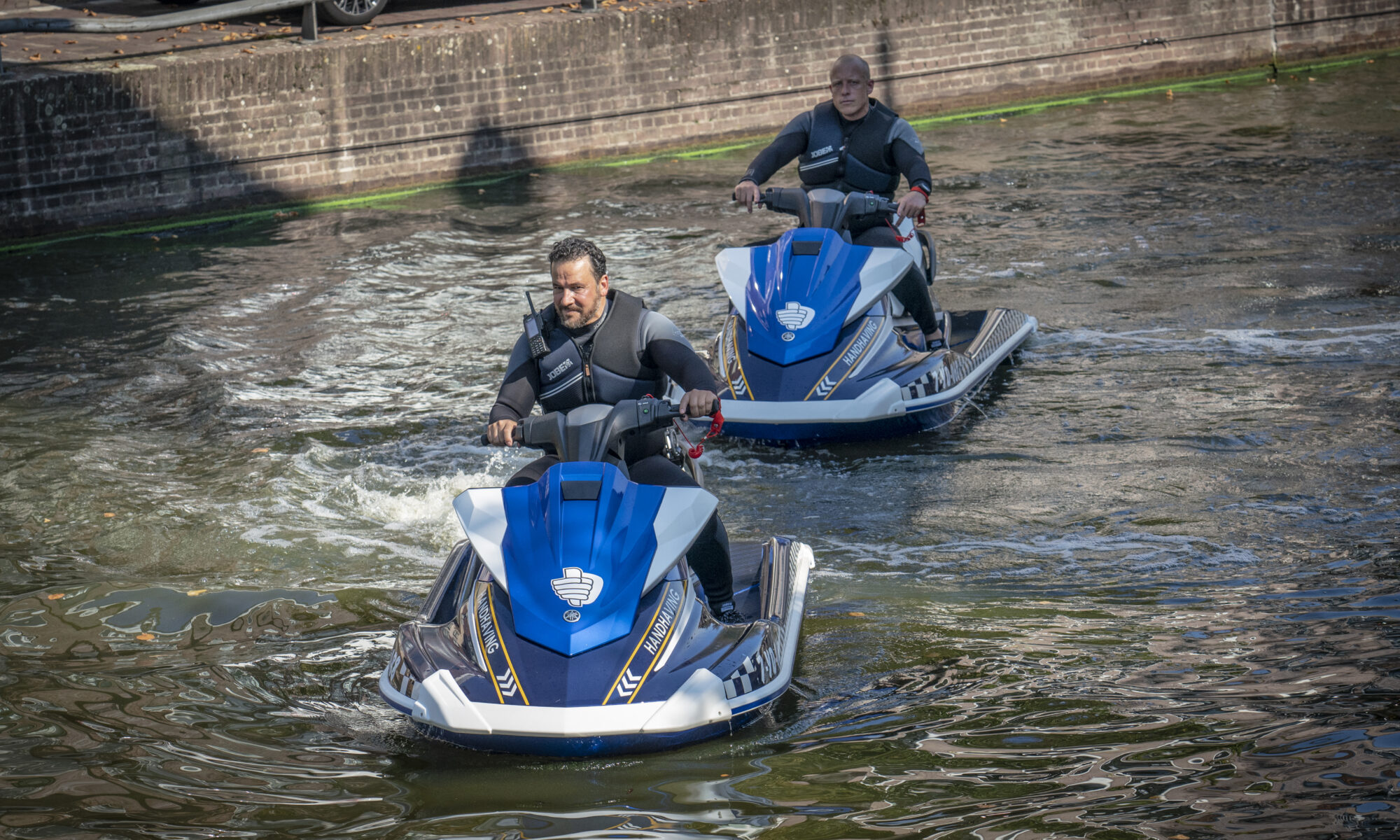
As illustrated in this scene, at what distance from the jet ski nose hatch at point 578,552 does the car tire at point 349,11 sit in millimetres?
12788

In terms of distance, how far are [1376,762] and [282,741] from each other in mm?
3060

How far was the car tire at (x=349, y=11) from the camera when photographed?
16297 millimetres

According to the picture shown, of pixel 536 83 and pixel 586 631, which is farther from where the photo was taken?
pixel 536 83

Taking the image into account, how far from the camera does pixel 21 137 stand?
13352 mm

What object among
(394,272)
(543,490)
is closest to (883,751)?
(543,490)

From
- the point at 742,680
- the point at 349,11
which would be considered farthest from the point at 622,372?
the point at 349,11

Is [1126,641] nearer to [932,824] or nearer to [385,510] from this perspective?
[932,824]

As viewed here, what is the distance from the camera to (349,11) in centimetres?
1652

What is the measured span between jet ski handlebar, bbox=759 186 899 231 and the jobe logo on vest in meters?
3.22

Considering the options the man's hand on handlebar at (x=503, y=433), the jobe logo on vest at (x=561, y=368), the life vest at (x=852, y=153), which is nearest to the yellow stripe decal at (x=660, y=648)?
the man's hand on handlebar at (x=503, y=433)

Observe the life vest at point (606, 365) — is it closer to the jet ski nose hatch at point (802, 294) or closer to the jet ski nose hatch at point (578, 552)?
the jet ski nose hatch at point (578, 552)

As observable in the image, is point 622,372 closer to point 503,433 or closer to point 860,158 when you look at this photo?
point 503,433

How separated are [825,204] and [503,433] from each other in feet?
12.3

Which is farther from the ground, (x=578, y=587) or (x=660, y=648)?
(x=578, y=587)
